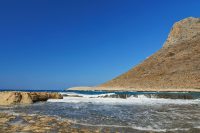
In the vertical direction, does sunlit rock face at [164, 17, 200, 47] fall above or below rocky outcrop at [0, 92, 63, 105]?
above

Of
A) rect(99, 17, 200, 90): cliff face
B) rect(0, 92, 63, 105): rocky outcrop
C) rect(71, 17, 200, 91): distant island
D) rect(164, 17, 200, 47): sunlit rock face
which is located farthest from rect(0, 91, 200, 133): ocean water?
rect(164, 17, 200, 47): sunlit rock face

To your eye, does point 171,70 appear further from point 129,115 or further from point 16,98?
point 129,115

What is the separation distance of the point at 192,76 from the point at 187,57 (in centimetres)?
1847

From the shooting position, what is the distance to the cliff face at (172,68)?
100 m

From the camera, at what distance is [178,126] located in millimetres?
13406

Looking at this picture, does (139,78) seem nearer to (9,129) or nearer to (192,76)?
(192,76)

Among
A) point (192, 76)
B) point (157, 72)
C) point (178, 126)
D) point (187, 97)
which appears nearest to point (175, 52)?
point (157, 72)

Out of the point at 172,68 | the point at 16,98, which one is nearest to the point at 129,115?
the point at 16,98

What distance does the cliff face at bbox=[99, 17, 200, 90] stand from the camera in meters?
100

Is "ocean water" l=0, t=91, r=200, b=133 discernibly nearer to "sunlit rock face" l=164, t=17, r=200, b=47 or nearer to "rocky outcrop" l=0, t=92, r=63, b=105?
"rocky outcrop" l=0, t=92, r=63, b=105

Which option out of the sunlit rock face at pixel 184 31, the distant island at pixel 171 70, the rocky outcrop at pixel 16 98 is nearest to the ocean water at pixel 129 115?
the rocky outcrop at pixel 16 98

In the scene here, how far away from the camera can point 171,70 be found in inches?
4350

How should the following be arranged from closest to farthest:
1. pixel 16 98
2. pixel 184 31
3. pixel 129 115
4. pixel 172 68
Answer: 1. pixel 129 115
2. pixel 16 98
3. pixel 172 68
4. pixel 184 31

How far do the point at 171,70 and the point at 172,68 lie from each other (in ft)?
6.26
